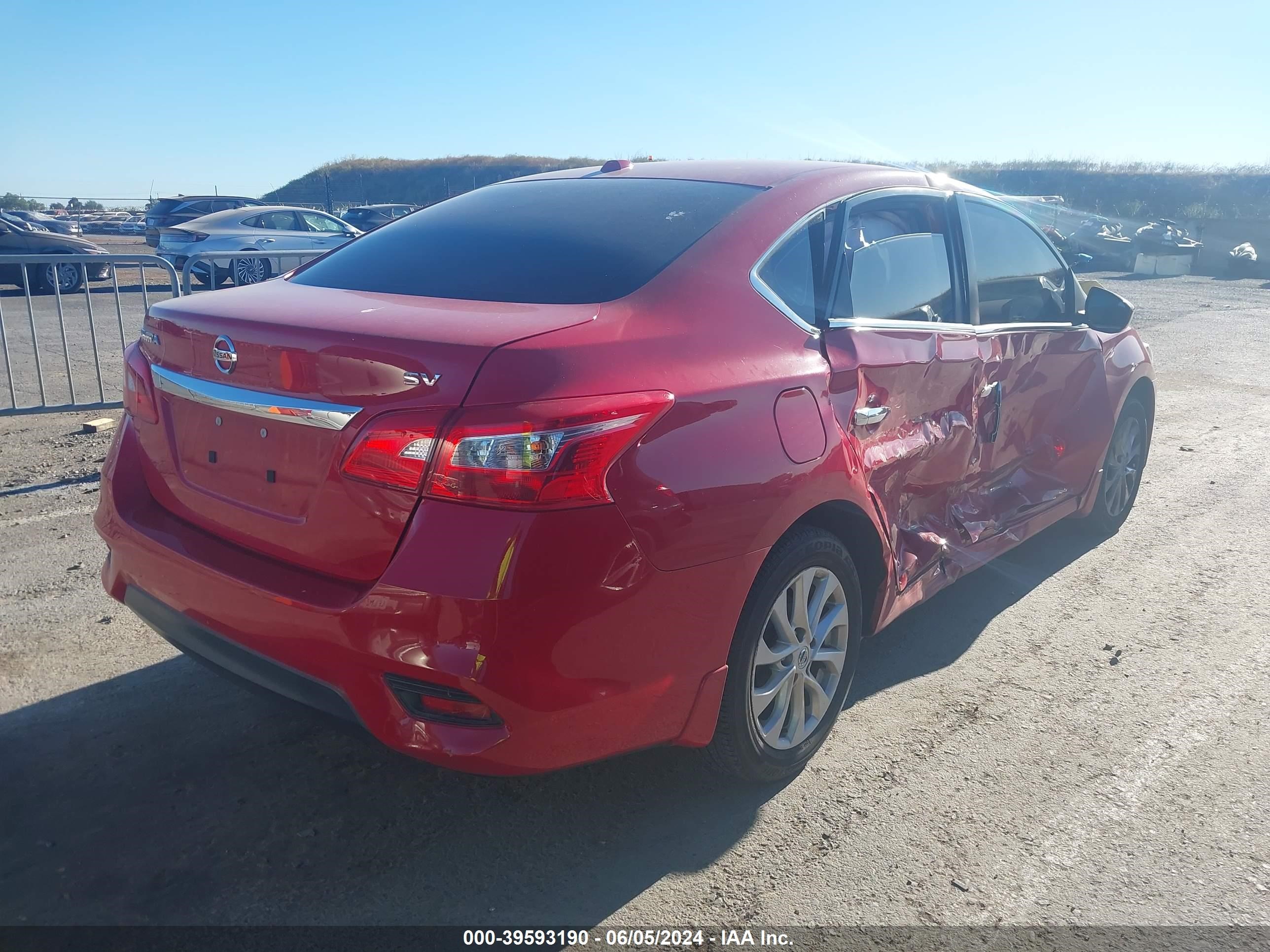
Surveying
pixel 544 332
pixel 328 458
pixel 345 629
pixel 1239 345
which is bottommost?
pixel 1239 345

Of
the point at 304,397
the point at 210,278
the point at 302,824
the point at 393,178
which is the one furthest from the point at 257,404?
the point at 393,178

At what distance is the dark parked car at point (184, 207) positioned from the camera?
21.4 metres

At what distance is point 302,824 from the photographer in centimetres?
273

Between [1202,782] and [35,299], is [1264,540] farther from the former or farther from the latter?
[35,299]

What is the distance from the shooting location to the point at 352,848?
2.64 m

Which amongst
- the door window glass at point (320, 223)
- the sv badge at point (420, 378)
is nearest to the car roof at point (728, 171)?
the sv badge at point (420, 378)

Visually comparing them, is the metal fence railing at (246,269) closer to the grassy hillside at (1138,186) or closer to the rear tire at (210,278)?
the rear tire at (210,278)

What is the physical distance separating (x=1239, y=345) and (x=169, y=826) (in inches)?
579

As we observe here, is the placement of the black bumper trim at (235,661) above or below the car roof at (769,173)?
below

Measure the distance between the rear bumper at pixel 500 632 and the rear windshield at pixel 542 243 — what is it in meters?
0.74

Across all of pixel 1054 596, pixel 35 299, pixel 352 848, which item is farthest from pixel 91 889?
pixel 35 299

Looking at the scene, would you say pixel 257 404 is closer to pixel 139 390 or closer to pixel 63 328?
pixel 139 390

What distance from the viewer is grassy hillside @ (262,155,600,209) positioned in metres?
54.2

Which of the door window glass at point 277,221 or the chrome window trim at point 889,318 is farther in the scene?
the door window glass at point 277,221
